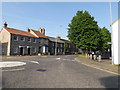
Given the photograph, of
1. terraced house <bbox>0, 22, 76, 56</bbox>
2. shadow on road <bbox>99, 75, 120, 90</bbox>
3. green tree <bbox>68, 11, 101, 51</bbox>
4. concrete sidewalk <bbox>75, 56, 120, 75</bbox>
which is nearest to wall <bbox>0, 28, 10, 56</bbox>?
terraced house <bbox>0, 22, 76, 56</bbox>

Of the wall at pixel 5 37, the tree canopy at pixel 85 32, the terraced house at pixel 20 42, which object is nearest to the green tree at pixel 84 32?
the tree canopy at pixel 85 32

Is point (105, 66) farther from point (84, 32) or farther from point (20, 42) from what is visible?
point (20, 42)

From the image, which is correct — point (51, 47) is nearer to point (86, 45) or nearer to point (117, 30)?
point (86, 45)

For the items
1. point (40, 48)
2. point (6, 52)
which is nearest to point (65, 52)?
point (40, 48)

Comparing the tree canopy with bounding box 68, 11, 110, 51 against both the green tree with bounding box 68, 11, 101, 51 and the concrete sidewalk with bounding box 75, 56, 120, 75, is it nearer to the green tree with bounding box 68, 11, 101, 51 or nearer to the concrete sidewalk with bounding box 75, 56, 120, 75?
the green tree with bounding box 68, 11, 101, 51

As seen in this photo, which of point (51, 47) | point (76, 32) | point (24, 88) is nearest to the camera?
point (24, 88)

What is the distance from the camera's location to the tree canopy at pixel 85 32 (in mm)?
28516

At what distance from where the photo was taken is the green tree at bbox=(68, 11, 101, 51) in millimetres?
28516

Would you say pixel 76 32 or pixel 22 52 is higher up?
pixel 76 32

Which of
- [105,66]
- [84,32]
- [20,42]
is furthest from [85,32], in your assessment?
[20,42]

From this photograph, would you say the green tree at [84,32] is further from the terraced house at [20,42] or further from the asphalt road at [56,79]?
the asphalt road at [56,79]

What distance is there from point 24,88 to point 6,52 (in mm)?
27894

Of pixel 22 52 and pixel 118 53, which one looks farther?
pixel 22 52

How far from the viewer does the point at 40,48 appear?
39.6 m
